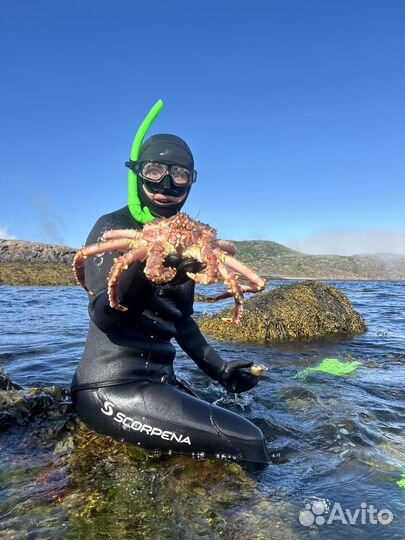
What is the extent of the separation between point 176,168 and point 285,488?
3206mm

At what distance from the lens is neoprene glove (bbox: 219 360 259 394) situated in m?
5.30

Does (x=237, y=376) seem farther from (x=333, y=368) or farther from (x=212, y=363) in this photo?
(x=333, y=368)

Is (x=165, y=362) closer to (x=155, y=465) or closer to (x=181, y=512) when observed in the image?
(x=155, y=465)

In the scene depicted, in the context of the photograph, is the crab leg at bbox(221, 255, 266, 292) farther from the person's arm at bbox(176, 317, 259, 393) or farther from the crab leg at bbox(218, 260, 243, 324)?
the person's arm at bbox(176, 317, 259, 393)

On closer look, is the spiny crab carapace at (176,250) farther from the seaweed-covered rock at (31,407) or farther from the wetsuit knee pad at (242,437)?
the seaweed-covered rock at (31,407)

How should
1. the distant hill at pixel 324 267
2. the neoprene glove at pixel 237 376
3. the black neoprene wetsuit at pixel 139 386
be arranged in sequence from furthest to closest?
the distant hill at pixel 324 267, the neoprene glove at pixel 237 376, the black neoprene wetsuit at pixel 139 386

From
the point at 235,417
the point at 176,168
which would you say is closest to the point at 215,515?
the point at 235,417

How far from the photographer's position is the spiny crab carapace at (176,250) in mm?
3082

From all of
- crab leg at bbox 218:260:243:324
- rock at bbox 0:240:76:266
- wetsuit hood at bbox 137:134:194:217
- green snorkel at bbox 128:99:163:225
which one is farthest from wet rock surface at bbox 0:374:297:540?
rock at bbox 0:240:76:266

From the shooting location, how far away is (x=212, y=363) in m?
5.50

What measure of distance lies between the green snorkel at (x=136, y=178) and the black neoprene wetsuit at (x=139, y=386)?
114mm

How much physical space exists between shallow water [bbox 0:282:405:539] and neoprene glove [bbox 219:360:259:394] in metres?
0.49

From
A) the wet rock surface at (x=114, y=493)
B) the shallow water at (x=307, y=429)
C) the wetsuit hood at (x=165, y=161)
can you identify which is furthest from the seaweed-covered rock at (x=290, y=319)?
the wet rock surface at (x=114, y=493)

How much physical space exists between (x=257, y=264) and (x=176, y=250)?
10886cm
